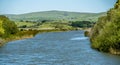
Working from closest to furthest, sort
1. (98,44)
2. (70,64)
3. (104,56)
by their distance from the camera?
(70,64), (104,56), (98,44)

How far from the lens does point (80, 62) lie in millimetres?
67062

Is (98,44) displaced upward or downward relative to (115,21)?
downward

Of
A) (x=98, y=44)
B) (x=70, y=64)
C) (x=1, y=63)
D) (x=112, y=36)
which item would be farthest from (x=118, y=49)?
(x=1, y=63)

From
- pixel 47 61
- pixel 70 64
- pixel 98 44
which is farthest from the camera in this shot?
pixel 98 44

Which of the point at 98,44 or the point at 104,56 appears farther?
the point at 98,44

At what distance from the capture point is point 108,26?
267 ft

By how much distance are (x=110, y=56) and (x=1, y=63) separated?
64.8ft

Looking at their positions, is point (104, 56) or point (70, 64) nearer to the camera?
point (70, 64)

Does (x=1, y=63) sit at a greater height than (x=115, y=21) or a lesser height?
lesser

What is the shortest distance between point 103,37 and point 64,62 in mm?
16818

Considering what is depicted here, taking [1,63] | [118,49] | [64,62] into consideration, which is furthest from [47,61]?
[118,49]

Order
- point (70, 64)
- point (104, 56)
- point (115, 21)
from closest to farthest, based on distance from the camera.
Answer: point (70, 64) < point (104, 56) < point (115, 21)

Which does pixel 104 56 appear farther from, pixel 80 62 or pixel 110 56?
pixel 80 62

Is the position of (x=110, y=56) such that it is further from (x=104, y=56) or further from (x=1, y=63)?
(x=1, y=63)
